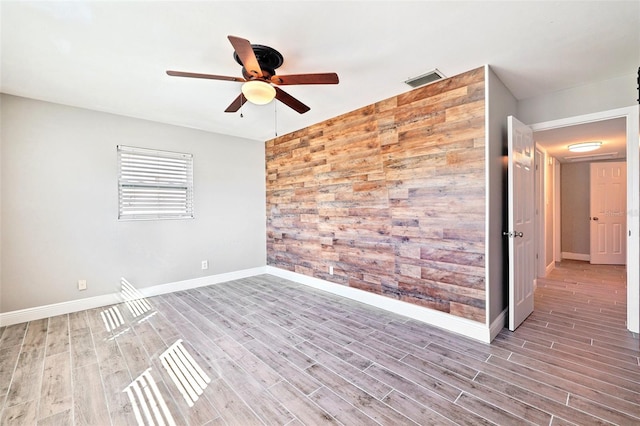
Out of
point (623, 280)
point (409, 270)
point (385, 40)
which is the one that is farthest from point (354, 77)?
point (623, 280)

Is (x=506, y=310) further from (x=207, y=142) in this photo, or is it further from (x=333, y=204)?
(x=207, y=142)

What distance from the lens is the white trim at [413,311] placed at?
2.62 m

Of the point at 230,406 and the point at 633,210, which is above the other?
the point at 633,210

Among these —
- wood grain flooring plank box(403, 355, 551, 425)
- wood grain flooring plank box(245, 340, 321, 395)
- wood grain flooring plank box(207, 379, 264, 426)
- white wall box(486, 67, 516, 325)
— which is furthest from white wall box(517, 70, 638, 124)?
wood grain flooring plank box(207, 379, 264, 426)

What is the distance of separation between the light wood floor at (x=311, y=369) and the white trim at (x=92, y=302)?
13cm

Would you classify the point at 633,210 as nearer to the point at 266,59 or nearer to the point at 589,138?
the point at 589,138

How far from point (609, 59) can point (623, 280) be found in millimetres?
4171

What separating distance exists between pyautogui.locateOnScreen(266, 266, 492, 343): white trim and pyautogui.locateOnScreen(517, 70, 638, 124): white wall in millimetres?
2293

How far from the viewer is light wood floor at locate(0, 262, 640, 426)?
1712mm

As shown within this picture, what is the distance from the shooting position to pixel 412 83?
9.50 ft

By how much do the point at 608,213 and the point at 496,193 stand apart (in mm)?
5424

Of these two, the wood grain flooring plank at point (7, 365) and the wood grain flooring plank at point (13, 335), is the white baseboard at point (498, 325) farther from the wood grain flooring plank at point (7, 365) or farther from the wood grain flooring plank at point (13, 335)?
the wood grain flooring plank at point (13, 335)

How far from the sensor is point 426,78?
278cm

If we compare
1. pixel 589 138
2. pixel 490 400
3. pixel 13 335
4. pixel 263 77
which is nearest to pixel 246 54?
pixel 263 77
